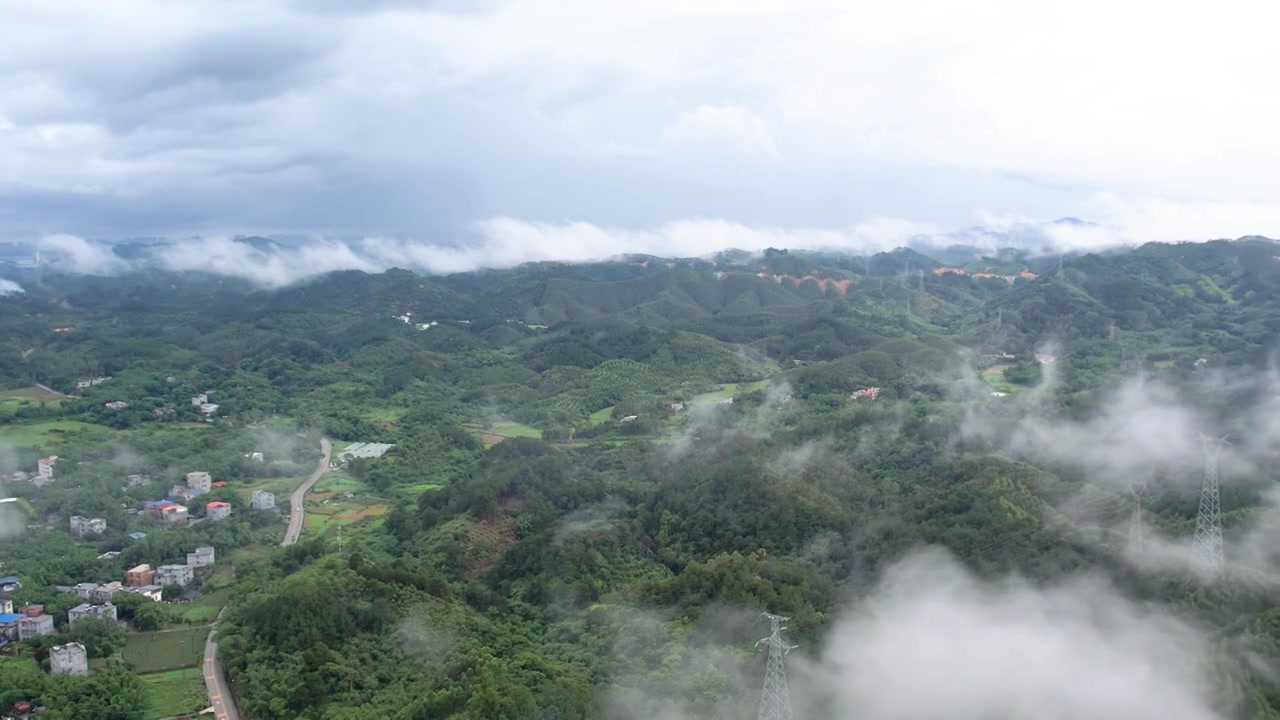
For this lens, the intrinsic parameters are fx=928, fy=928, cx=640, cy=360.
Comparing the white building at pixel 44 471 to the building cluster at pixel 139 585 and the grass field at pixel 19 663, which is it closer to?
the building cluster at pixel 139 585

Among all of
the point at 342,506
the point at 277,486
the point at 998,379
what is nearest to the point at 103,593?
the point at 342,506

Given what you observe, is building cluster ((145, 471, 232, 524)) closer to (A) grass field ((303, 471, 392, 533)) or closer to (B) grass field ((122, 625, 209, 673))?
(A) grass field ((303, 471, 392, 533))

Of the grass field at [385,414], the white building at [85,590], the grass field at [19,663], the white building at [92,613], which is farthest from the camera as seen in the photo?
the grass field at [385,414]

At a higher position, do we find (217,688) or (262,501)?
(262,501)

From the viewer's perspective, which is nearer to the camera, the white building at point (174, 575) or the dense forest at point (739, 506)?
the dense forest at point (739, 506)

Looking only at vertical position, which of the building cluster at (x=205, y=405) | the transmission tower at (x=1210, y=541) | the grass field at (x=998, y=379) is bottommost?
the building cluster at (x=205, y=405)

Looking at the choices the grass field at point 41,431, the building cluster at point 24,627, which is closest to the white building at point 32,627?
the building cluster at point 24,627

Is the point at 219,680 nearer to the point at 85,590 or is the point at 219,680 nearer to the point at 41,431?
the point at 85,590

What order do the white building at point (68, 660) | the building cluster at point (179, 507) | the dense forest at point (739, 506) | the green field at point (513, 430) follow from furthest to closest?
the green field at point (513, 430)
the building cluster at point (179, 507)
the white building at point (68, 660)
the dense forest at point (739, 506)
